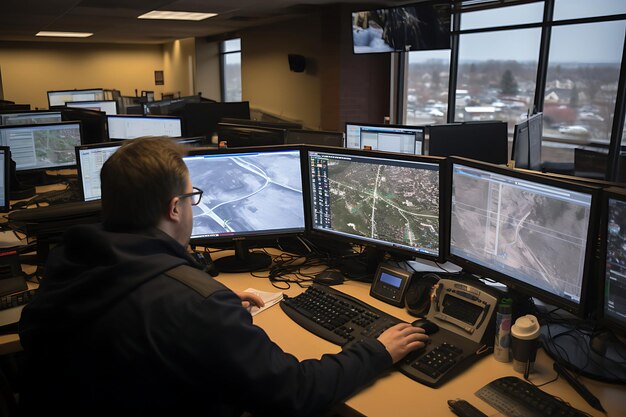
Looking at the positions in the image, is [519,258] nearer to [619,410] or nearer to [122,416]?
[619,410]

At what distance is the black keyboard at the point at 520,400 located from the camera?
1161mm

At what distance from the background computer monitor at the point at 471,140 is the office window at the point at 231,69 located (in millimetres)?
Result: 8016

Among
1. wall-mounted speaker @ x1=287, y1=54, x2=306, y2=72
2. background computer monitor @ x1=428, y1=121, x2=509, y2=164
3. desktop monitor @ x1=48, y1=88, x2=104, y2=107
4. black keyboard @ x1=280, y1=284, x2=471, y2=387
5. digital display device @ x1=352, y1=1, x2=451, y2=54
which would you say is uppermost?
digital display device @ x1=352, y1=1, x2=451, y2=54

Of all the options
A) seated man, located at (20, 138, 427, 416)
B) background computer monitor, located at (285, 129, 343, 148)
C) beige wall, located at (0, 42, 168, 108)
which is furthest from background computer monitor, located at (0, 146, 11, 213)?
beige wall, located at (0, 42, 168, 108)

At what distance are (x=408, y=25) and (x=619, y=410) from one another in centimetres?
516

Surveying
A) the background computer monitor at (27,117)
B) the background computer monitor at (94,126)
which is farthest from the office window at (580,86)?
the background computer monitor at (27,117)

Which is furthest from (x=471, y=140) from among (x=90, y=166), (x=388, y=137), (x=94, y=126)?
(x=94, y=126)

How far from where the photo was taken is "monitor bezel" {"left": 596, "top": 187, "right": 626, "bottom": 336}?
1.22m

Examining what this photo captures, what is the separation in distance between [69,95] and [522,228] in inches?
360

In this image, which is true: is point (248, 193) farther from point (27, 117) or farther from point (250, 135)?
point (27, 117)

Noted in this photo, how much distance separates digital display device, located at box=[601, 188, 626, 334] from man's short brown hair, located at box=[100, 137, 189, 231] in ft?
3.41

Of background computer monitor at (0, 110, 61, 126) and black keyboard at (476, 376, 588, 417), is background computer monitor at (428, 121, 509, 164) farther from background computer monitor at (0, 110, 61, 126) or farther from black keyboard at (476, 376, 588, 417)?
background computer monitor at (0, 110, 61, 126)

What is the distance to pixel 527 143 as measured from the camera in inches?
128

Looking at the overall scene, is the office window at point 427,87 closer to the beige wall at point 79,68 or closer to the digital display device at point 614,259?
the digital display device at point 614,259
